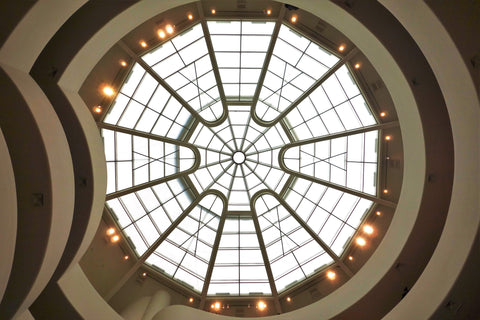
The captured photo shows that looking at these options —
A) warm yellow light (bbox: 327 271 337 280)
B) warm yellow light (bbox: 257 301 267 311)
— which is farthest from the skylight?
warm yellow light (bbox: 257 301 267 311)

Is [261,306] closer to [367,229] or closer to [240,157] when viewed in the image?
[367,229]

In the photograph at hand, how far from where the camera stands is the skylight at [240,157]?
14.1m

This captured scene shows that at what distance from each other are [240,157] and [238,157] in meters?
0.11

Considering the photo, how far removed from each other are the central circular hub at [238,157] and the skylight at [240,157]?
0.05 metres

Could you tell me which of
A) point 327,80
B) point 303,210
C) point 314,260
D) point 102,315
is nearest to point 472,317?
point 314,260

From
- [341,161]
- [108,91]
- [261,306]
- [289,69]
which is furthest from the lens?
[341,161]

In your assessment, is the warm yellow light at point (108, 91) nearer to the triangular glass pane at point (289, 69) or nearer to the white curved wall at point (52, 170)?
the white curved wall at point (52, 170)

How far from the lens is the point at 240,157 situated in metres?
17.1

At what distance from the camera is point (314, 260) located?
1596cm

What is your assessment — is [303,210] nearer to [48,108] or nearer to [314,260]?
[314,260]

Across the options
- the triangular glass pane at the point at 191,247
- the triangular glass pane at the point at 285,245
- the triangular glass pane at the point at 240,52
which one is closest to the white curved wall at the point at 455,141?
the triangular glass pane at the point at 240,52

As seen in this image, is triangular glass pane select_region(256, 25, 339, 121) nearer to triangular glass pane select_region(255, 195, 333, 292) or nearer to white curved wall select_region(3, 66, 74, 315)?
triangular glass pane select_region(255, 195, 333, 292)

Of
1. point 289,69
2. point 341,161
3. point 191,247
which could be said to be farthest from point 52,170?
point 341,161

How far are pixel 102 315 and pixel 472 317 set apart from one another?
11750mm
